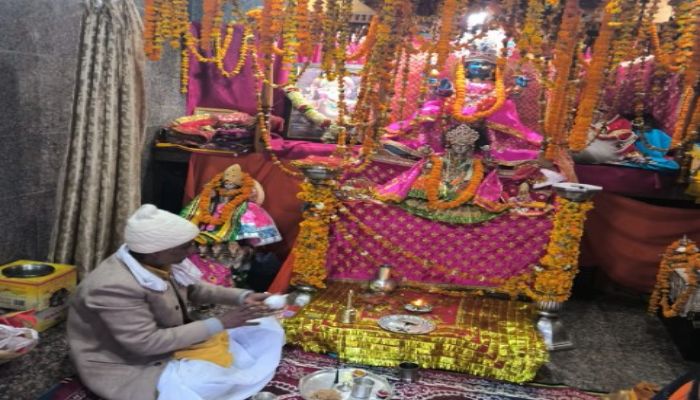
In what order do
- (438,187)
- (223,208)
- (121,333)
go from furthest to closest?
(223,208), (438,187), (121,333)

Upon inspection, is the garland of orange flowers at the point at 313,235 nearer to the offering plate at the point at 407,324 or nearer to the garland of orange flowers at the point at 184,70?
the offering plate at the point at 407,324

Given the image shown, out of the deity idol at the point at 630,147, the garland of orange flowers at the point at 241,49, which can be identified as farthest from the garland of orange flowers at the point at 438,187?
the garland of orange flowers at the point at 241,49

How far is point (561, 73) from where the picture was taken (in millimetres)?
3338

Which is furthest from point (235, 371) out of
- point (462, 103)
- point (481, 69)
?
point (481, 69)

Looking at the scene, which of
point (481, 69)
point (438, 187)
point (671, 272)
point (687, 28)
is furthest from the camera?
point (481, 69)

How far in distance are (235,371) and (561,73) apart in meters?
2.51

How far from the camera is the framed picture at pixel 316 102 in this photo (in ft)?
18.4

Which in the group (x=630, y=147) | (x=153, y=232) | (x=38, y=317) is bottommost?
(x=38, y=317)

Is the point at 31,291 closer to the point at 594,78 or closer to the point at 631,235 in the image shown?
the point at 594,78

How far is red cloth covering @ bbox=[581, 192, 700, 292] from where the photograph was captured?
4516mm

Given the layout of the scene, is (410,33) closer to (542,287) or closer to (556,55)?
(556,55)

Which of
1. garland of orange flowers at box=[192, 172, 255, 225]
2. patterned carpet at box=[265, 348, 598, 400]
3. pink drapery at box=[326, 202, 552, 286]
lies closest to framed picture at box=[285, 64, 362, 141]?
garland of orange flowers at box=[192, 172, 255, 225]

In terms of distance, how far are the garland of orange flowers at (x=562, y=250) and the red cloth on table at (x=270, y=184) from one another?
219cm

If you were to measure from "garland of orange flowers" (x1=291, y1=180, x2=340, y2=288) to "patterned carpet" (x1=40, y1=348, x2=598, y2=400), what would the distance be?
79cm
